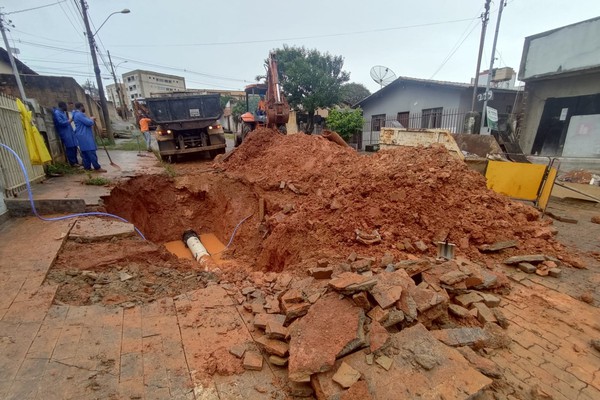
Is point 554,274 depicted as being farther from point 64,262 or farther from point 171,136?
point 171,136

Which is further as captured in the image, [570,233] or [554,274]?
[570,233]

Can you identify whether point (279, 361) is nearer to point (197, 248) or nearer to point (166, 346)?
point (166, 346)

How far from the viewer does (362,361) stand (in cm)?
200

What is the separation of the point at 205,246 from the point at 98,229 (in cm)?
315

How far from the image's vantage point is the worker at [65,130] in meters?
7.36

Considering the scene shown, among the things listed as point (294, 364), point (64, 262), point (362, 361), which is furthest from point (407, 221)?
point (64, 262)

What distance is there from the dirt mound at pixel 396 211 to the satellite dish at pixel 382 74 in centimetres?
1302

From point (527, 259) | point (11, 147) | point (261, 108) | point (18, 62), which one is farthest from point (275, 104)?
point (18, 62)

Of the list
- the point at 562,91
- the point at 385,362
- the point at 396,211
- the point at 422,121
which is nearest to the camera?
the point at 385,362

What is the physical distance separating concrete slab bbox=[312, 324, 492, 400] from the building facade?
60.5 m

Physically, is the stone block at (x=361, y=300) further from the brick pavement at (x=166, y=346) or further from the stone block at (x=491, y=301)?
the stone block at (x=491, y=301)

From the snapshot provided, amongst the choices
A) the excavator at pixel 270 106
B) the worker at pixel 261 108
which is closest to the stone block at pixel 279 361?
the excavator at pixel 270 106

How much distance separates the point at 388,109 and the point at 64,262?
18.0m

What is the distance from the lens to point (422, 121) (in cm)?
1584
